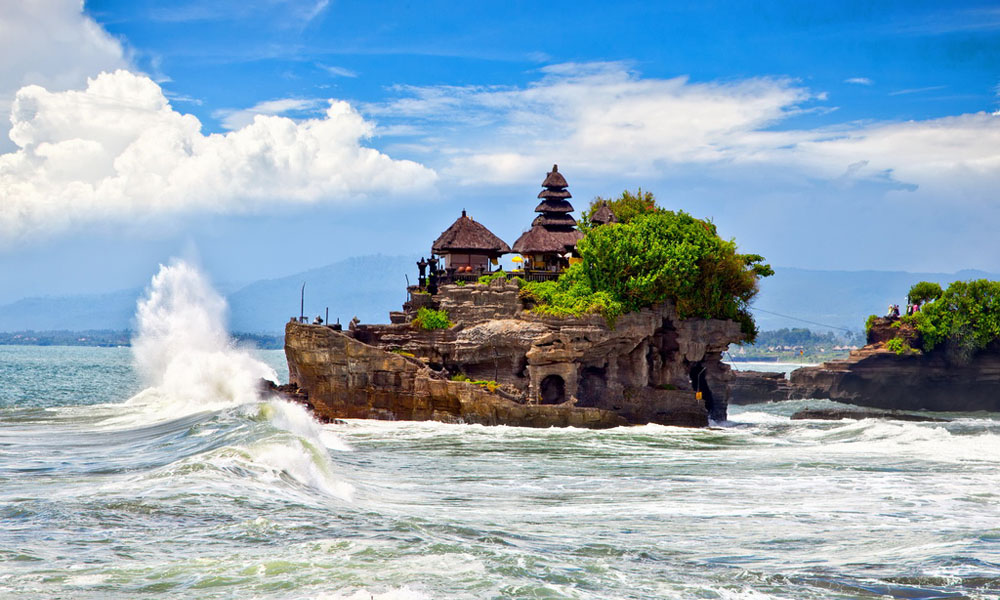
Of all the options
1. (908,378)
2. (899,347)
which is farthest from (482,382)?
(908,378)

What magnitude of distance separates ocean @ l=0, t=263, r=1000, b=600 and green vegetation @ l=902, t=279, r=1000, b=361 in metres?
28.0

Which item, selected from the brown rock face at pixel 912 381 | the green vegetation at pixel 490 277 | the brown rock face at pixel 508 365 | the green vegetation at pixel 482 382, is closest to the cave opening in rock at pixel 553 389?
the brown rock face at pixel 508 365

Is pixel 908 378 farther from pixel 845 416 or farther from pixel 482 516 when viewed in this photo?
pixel 482 516

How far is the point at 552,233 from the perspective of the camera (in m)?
51.2

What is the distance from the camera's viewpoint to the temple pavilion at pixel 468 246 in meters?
49.2

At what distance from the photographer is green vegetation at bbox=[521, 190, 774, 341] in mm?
43125

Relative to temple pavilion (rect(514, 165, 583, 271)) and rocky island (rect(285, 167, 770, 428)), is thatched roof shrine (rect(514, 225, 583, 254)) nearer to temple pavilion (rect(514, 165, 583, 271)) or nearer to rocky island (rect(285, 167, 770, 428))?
temple pavilion (rect(514, 165, 583, 271))

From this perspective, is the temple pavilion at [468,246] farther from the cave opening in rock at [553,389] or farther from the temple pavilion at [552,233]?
the cave opening in rock at [553,389]

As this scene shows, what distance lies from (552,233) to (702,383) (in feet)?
33.2

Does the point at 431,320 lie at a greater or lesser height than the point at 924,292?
lesser

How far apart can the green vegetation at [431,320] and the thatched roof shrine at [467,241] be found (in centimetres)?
541

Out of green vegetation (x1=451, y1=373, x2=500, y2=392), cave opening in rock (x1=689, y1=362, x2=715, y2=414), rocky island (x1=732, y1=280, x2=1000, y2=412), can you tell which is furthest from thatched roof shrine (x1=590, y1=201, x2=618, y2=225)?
rocky island (x1=732, y1=280, x2=1000, y2=412)

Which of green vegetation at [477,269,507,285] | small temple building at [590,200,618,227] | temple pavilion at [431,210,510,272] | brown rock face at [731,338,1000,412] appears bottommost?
brown rock face at [731,338,1000,412]

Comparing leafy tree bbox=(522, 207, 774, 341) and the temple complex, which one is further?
the temple complex
